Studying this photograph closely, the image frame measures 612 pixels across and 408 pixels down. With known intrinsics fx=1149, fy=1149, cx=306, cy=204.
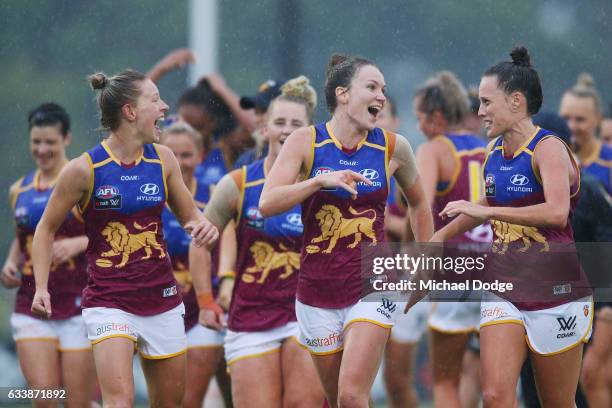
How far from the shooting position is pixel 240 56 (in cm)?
1396

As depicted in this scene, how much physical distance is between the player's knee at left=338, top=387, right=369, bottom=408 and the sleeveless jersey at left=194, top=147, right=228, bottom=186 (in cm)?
300

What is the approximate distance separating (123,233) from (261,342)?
118 cm

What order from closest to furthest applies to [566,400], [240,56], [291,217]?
[566,400], [291,217], [240,56]

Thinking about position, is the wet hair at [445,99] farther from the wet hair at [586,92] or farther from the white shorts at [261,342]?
the white shorts at [261,342]

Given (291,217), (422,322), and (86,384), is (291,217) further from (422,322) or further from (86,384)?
(422,322)

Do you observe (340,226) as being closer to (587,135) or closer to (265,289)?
(265,289)

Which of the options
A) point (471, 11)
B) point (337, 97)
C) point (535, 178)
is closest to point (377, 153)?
point (337, 97)

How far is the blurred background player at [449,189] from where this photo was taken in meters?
7.80

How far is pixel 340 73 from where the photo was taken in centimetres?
592

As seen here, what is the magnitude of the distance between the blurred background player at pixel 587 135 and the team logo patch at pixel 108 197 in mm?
4617

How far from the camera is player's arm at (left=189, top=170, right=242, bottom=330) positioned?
267 inches

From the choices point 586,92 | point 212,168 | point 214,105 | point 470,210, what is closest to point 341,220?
point 470,210

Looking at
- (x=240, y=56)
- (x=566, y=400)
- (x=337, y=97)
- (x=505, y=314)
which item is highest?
(x=240, y=56)

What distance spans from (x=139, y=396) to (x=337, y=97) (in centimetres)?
677
